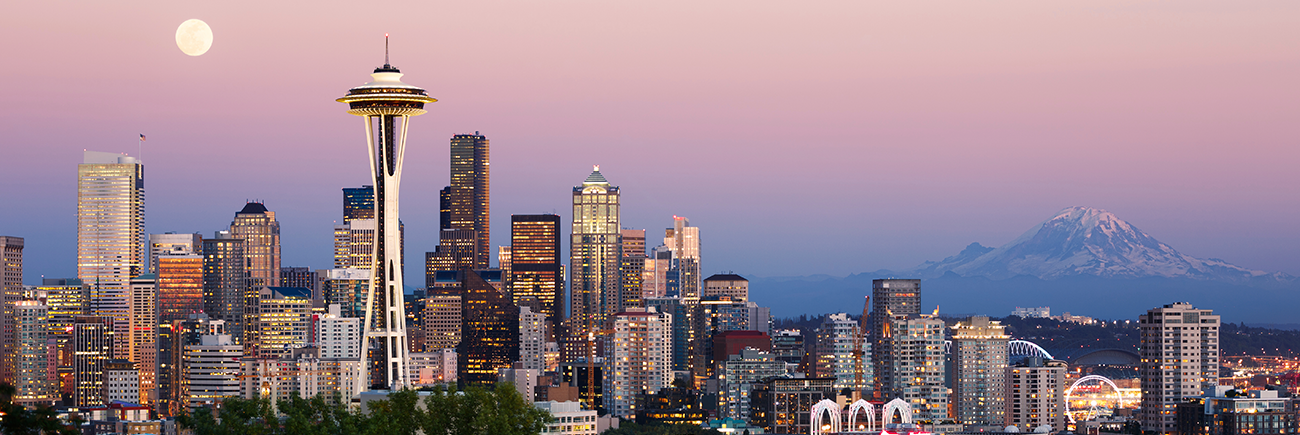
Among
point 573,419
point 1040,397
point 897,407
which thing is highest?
point 573,419

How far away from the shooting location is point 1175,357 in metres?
179

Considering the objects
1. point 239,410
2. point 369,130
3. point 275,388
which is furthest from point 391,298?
point 239,410

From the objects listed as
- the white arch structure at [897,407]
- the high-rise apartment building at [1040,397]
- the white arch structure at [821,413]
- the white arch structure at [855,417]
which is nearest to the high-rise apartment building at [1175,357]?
the high-rise apartment building at [1040,397]

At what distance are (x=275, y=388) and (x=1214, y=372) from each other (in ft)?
357

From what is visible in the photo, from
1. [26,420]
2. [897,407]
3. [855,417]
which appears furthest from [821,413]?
[26,420]

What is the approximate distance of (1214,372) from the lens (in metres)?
176

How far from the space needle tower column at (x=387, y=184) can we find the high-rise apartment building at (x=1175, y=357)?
83.8 meters

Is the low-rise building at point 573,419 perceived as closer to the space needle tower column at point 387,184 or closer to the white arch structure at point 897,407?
the space needle tower column at point 387,184

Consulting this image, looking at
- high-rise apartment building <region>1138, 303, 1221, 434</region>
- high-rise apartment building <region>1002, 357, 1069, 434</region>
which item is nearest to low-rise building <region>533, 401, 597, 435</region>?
high-rise apartment building <region>1138, 303, 1221, 434</region>

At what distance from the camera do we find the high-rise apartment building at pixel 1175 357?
176 metres

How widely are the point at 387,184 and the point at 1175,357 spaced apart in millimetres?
93000

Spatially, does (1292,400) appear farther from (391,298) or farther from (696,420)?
(391,298)

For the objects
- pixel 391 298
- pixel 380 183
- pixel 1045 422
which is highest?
pixel 380 183

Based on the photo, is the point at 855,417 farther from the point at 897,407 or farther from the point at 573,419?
the point at 573,419
